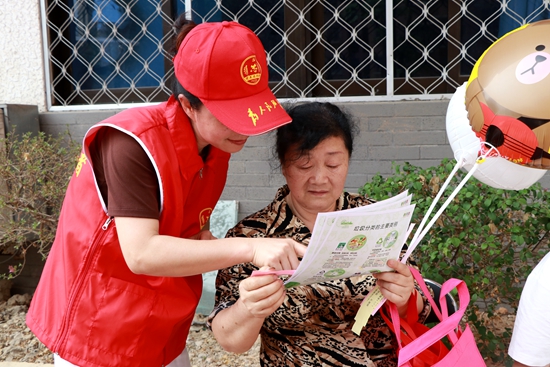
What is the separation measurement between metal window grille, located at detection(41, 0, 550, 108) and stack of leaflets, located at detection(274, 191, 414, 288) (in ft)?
8.41

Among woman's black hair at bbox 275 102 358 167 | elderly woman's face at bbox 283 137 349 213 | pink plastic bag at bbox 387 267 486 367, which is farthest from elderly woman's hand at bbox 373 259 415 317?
woman's black hair at bbox 275 102 358 167

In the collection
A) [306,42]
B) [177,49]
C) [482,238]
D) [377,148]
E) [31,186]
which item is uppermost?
[177,49]

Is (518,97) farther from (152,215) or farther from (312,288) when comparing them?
(152,215)

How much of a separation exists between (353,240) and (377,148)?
2.59 metres

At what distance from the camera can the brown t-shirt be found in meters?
1.45

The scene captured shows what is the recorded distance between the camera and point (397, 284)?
62.7 inches

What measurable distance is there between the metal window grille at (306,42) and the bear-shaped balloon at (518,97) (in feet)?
7.59

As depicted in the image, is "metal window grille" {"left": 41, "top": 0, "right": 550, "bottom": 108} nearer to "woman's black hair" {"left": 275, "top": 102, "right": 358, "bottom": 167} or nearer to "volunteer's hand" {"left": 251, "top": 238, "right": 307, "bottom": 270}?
"woman's black hair" {"left": 275, "top": 102, "right": 358, "bottom": 167}

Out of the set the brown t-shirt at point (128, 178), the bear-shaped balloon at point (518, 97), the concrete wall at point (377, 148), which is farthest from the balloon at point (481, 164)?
the concrete wall at point (377, 148)

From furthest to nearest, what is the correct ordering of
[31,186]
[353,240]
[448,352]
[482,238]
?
[31,186]
[482,238]
[448,352]
[353,240]

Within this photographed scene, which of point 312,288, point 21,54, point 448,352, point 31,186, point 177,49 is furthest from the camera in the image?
point 21,54

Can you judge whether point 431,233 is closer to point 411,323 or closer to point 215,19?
point 411,323

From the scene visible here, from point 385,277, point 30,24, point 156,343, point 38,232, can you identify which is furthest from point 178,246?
point 30,24

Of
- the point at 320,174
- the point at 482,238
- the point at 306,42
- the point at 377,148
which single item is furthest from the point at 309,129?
the point at 306,42
